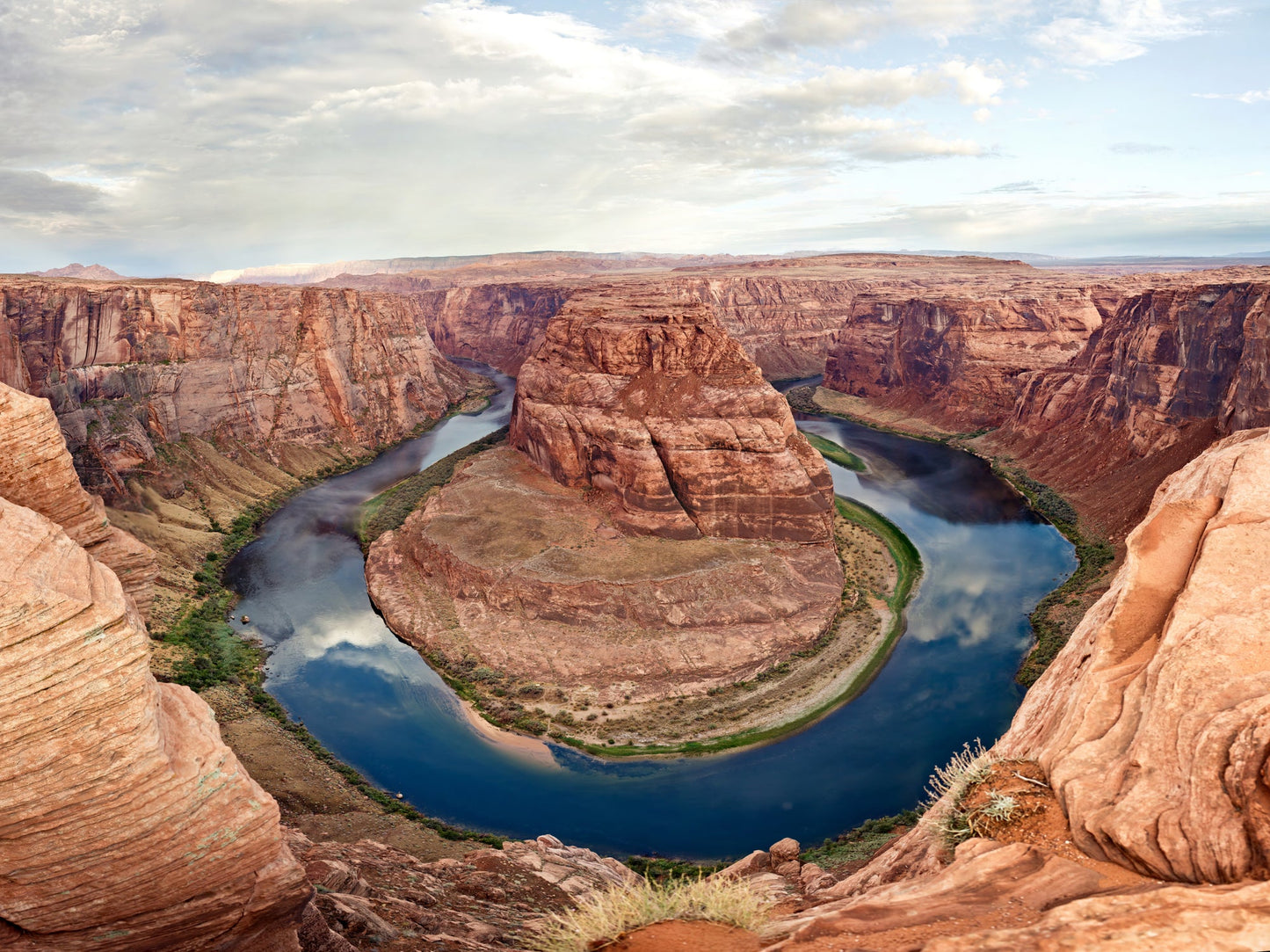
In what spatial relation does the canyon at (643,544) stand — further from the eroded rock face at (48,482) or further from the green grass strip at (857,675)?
the green grass strip at (857,675)

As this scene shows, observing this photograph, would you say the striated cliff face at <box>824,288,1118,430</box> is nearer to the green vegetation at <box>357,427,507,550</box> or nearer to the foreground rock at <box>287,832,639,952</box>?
the green vegetation at <box>357,427,507,550</box>

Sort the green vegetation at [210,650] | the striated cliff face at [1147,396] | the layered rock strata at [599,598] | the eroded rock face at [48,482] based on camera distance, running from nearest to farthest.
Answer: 1. the eroded rock face at [48,482]
2. the green vegetation at [210,650]
3. the layered rock strata at [599,598]
4. the striated cliff face at [1147,396]

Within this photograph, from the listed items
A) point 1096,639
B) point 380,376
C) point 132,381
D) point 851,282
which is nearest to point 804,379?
point 851,282

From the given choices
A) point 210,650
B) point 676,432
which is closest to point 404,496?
point 210,650

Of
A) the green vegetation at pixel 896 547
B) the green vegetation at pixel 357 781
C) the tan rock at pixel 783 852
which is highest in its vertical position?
the green vegetation at pixel 896 547

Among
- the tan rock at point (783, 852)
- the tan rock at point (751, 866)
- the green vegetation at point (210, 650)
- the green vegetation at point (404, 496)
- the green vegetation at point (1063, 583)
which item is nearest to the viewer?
the tan rock at point (751, 866)

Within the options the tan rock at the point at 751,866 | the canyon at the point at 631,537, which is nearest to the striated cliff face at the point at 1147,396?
the canyon at the point at 631,537
